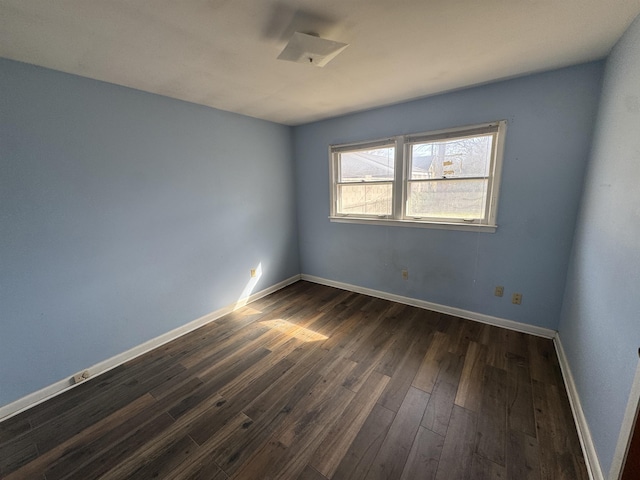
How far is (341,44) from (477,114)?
1683 mm

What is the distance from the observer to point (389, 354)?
2.23 m

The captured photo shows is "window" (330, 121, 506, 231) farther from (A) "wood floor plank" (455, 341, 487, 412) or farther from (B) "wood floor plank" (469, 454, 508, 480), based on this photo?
(B) "wood floor plank" (469, 454, 508, 480)

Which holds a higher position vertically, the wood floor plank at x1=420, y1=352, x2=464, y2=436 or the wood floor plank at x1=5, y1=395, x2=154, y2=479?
the wood floor plank at x1=420, y1=352, x2=464, y2=436

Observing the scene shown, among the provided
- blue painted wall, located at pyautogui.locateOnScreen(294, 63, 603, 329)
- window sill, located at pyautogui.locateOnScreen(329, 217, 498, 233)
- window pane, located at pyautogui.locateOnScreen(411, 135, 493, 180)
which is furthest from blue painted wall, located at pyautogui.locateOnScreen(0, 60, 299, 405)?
window pane, located at pyautogui.locateOnScreen(411, 135, 493, 180)

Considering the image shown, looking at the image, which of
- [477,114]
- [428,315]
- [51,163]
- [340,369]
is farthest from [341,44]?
[428,315]

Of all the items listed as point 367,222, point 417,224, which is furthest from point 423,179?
point 367,222

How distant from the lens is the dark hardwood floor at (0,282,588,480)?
4.44 ft

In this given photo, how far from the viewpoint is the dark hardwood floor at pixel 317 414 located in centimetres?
135

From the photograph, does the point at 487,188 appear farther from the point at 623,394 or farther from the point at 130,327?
the point at 130,327

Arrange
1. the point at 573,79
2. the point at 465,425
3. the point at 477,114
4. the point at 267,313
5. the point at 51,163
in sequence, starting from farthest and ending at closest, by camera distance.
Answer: the point at 267,313 < the point at 477,114 < the point at 573,79 < the point at 51,163 < the point at 465,425

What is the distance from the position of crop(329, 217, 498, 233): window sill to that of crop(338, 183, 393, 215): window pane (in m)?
0.12

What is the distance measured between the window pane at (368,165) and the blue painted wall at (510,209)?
0.20 m

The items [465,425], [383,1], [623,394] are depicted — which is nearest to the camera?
[623,394]

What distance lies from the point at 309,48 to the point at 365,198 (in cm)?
206
